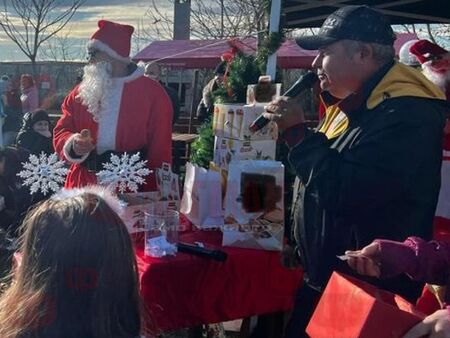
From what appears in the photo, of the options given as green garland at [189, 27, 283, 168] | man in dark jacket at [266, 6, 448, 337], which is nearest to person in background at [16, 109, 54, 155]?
green garland at [189, 27, 283, 168]

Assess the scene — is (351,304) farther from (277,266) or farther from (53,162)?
(53,162)

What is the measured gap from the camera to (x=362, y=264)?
1646 mm

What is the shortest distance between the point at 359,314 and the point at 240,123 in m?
1.35

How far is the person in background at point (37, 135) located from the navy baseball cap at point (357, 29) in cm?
400

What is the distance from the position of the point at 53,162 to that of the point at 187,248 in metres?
0.63

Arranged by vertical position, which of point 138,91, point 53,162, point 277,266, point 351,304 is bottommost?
point 277,266

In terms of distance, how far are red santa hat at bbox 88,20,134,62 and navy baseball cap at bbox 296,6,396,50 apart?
1.42 metres

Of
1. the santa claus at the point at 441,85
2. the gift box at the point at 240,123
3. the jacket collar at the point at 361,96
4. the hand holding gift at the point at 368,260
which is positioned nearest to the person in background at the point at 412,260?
the hand holding gift at the point at 368,260

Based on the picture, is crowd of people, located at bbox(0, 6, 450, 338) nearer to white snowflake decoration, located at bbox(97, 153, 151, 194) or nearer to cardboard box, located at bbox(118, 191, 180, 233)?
white snowflake decoration, located at bbox(97, 153, 151, 194)

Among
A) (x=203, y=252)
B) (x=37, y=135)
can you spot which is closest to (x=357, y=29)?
(x=203, y=252)

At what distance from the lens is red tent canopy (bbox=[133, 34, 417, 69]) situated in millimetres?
10586

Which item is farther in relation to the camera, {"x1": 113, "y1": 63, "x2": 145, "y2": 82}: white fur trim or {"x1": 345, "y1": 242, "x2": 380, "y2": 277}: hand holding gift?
{"x1": 113, "y1": 63, "x2": 145, "y2": 82}: white fur trim

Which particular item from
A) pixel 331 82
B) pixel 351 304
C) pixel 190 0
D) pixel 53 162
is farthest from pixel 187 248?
pixel 190 0

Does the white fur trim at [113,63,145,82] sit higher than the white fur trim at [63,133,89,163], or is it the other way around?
the white fur trim at [113,63,145,82]
